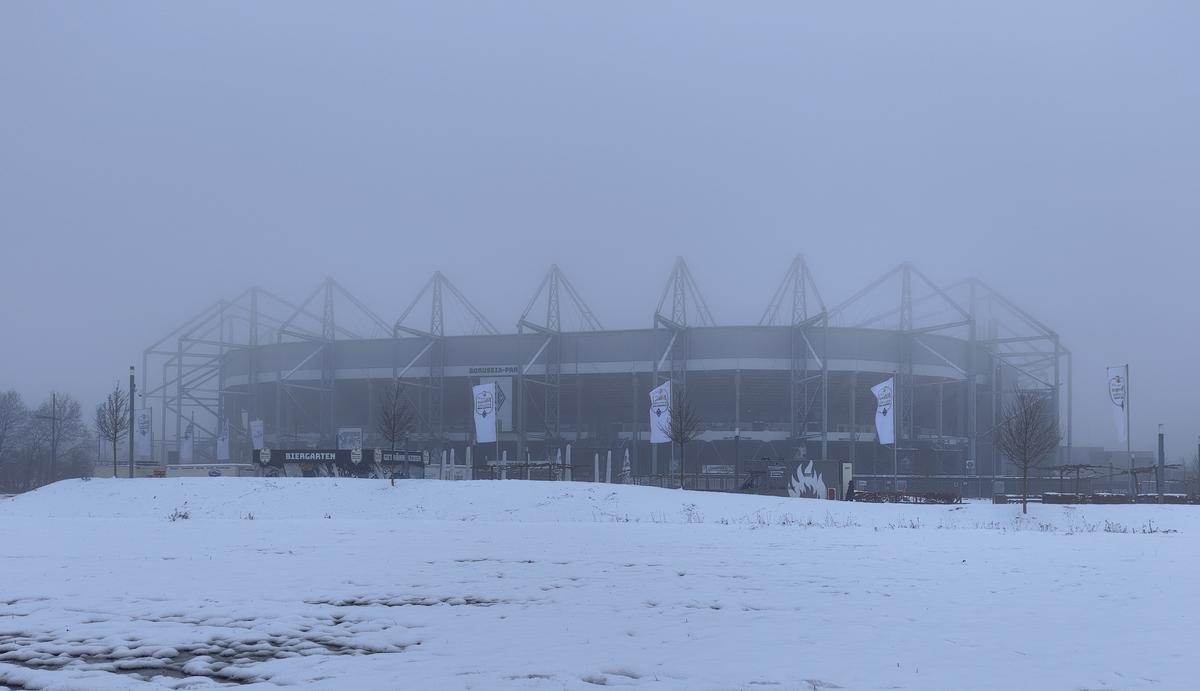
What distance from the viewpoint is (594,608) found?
1106 cm

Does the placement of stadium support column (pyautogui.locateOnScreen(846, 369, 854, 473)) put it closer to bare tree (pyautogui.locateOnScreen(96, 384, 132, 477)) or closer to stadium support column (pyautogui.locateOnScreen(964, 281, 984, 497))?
stadium support column (pyautogui.locateOnScreen(964, 281, 984, 497))

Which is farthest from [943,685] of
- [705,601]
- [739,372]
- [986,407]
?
[986,407]

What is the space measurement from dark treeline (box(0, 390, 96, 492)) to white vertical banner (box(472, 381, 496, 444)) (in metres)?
40.7

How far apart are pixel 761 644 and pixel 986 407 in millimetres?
84353

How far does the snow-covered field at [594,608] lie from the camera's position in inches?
327

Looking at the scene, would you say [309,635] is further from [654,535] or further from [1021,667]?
[654,535]

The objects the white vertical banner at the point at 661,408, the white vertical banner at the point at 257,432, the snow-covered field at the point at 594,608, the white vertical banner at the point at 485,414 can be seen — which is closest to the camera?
the snow-covered field at the point at 594,608

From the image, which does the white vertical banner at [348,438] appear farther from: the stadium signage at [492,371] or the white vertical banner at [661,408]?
the white vertical banner at [661,408]

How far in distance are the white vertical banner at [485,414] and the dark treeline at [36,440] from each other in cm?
4072

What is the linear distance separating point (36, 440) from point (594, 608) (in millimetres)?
91919

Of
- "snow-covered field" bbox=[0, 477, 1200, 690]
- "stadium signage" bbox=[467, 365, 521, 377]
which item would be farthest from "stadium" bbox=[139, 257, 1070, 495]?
"snow-covered field" bbox=[0, 477, 1200, 690]

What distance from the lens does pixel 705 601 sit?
1141cm

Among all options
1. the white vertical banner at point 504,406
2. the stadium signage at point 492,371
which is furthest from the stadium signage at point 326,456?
the stadium signage at point 492,371

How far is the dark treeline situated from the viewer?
271 feet
